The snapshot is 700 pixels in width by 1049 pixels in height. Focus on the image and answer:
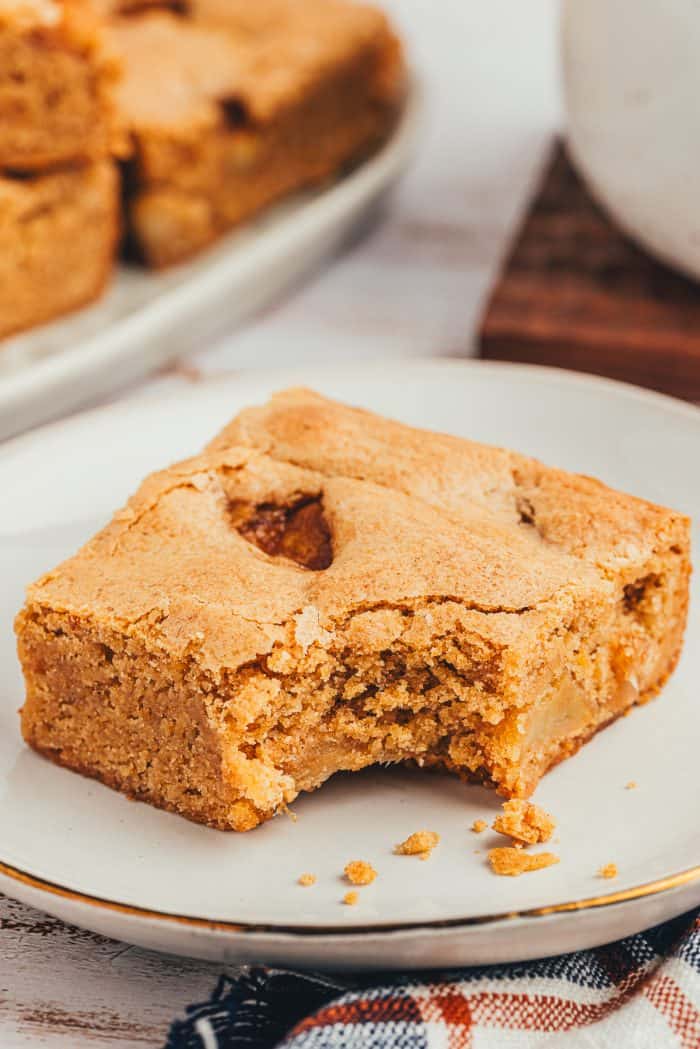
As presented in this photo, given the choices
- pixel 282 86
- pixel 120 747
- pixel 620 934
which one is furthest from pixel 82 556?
pixel 282 86

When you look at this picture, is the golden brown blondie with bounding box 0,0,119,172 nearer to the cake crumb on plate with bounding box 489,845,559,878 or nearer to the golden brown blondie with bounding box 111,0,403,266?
the golden brown blondie with bounding box 111,0,403,266

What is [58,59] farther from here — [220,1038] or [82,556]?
[220,1038]

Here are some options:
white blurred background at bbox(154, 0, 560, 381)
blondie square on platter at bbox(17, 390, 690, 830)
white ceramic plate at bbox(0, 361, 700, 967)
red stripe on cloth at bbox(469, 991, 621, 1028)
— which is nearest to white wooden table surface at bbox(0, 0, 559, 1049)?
white blurred background at bbox(154, 0, 560, 381)

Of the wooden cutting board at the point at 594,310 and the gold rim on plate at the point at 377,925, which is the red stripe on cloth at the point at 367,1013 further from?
the wooden cutting board at the point at 594,310

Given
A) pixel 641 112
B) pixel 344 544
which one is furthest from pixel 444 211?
pixel 344 544

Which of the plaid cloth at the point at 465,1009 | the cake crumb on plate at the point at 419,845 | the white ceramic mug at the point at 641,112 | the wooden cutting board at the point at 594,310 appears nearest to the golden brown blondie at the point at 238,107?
the wooden cutting board at the point at 594,310

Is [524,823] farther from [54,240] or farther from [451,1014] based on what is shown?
[54,240]
